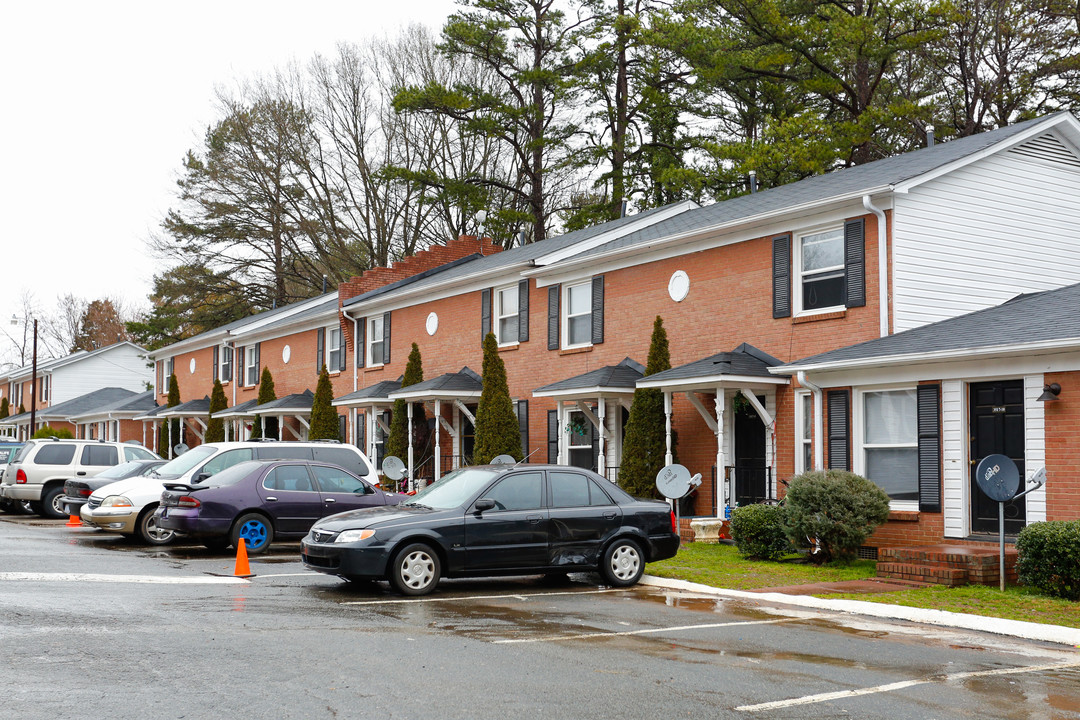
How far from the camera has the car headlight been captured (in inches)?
442

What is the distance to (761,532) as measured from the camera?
15312 mm

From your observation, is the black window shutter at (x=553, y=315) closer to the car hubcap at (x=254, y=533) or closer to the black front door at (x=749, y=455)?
the black front door at (x=749, y=455)

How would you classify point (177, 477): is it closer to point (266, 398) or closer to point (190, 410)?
point (266, 398)

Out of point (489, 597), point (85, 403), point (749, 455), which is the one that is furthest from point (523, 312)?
point (85, 403)

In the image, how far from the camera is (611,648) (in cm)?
847

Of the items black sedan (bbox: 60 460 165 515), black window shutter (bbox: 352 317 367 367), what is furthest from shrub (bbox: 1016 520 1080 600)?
black window shutter (bbox: 352 317 367 367)

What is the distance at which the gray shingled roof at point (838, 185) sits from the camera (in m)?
17.4

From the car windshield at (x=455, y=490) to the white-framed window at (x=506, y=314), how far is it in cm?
1346

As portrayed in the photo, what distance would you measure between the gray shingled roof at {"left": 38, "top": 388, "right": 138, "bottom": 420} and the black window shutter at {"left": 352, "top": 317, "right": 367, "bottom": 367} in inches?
1197

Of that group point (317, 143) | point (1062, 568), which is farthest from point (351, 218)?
point (1062, 568)

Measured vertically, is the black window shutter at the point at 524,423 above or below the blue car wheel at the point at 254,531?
above

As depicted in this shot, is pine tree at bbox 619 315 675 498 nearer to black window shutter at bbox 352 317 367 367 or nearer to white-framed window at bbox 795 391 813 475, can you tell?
white-framed window at bbox 795 391 813 475

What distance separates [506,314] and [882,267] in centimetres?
1189

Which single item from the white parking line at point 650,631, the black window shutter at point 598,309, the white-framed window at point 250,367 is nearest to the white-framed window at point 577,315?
the black window shutter at point 598,309
